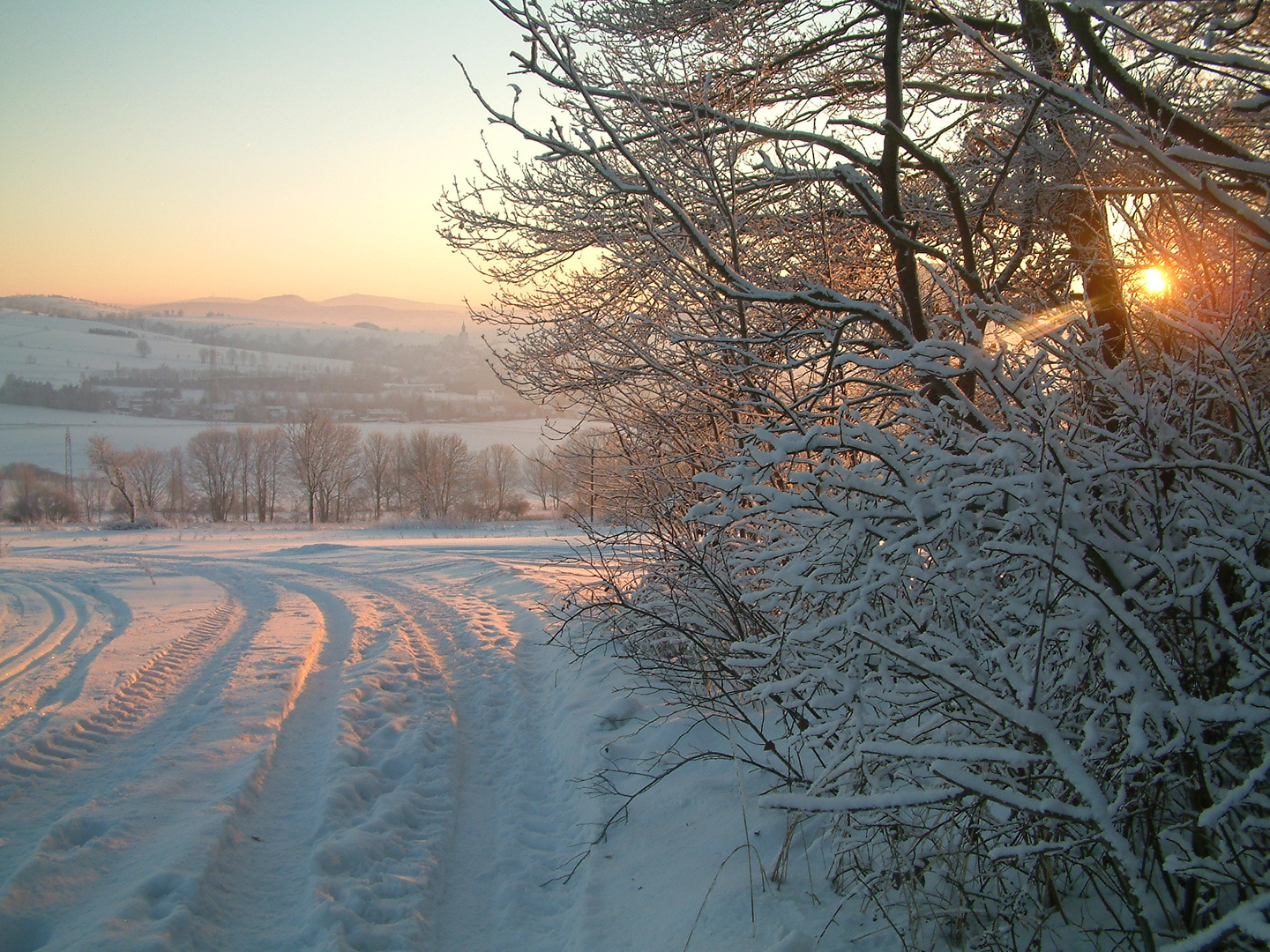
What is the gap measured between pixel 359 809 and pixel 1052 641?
12.8ft

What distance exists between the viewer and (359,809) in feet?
13.7

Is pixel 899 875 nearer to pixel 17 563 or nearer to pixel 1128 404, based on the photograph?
pixel 1128 404

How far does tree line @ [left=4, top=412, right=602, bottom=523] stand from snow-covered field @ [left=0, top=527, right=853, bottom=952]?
3968 cm

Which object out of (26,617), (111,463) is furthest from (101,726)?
(111,463)

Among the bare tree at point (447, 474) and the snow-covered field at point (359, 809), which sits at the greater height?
the bare tree at point (447, 474)

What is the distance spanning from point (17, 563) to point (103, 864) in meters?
19.8

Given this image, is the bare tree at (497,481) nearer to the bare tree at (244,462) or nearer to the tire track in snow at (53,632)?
the bare tree at (244,462)

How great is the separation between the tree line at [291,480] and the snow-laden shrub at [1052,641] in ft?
147

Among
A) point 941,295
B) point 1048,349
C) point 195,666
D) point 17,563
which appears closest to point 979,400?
point 941,295

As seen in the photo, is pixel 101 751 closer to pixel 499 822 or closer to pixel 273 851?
pixel 273 851

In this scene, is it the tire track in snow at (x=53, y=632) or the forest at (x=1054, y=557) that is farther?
the tire track in snow at (x=53, y=632)

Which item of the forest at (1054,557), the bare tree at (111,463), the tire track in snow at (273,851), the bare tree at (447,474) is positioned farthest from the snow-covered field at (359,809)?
the bare tree at (111,463)

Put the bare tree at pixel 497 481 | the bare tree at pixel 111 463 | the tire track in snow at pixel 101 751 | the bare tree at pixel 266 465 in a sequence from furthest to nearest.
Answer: the bare tree at pixel 266 465, the bare tree at pixel 111 463, the bare tree at pixel 497 481, the tire track in snow at pixel 101 751

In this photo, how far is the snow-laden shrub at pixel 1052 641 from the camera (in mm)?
1769
